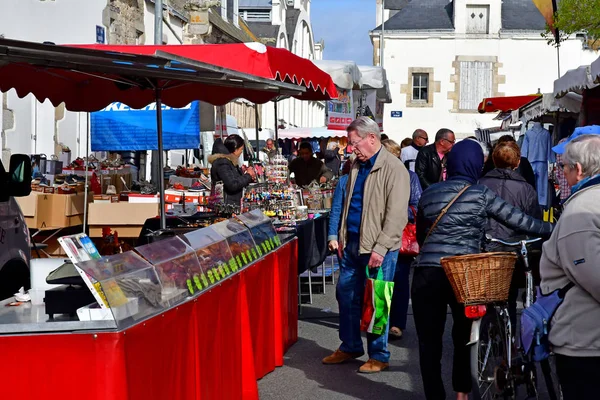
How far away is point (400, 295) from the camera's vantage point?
8.90m

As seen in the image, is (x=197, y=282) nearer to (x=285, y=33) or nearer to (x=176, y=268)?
(x=176, y=268)

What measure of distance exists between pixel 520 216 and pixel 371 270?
5.69 feet

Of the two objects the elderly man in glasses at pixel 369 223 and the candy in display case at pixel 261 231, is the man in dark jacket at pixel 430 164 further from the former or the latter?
the elderly man in glasses at pixel 369 223

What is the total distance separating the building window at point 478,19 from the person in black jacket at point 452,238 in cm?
4326

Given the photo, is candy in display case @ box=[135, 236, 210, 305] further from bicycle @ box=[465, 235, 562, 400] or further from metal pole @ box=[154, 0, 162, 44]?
metal pole @ box=[154, 0, 162, 44]

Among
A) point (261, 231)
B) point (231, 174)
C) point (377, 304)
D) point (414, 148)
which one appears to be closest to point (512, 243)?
point (377, 304)

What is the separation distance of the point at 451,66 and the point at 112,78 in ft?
136

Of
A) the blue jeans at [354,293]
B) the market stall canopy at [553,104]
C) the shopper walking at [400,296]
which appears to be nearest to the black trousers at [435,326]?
the blue jeans at [354,293]

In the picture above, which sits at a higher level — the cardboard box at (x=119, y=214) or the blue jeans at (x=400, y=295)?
the cardboard box at (x=119, y=214)

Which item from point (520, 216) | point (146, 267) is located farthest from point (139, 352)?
point (520, 216)

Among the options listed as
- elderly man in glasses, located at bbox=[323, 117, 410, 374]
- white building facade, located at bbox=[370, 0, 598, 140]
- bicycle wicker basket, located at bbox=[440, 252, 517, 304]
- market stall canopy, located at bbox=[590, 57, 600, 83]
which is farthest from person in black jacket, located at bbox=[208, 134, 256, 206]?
white building facade, located at bbox=[370, 0, 598, 140]

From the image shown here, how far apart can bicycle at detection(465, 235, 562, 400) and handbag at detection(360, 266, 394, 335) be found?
127 cm

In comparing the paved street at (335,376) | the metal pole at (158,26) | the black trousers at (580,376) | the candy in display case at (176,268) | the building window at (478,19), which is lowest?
the paved street at (335,376)

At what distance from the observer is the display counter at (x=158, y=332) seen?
12.8ft
